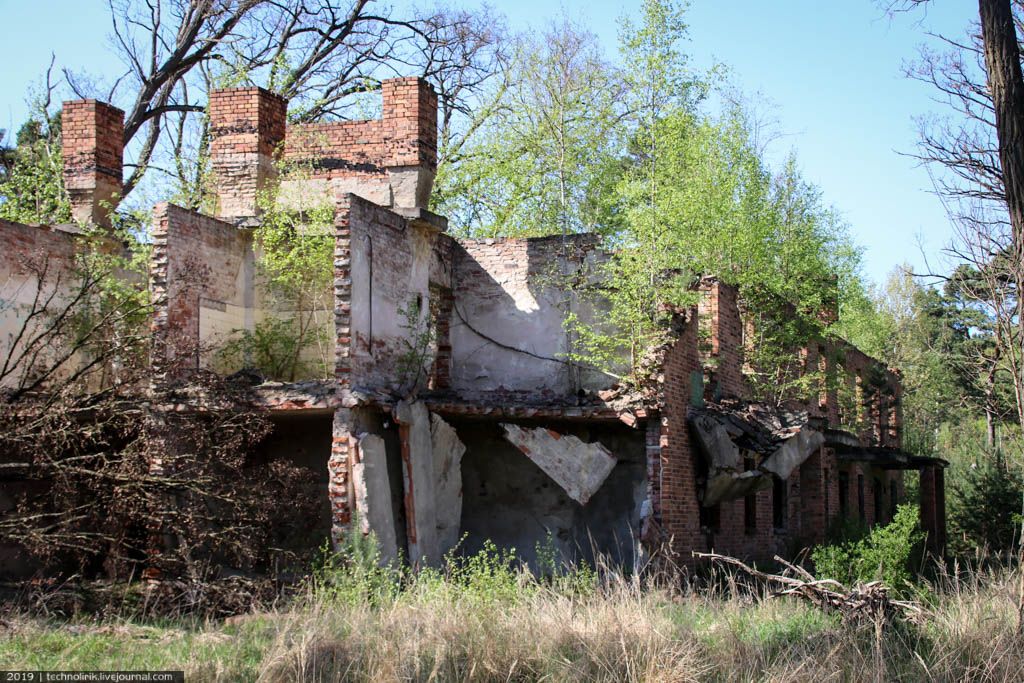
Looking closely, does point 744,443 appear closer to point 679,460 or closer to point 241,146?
point 679,460

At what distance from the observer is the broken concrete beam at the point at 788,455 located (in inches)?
728

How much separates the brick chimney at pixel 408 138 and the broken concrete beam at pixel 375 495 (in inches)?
179

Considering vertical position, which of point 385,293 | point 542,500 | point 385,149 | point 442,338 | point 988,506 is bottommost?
point 988,506

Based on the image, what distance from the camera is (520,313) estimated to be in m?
19.9

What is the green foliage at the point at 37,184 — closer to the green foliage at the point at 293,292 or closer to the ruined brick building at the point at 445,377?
the ruined brick building at the point at 445,377

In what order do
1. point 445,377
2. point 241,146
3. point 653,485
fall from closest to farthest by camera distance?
point 653,485, point 445,377, point 241,146

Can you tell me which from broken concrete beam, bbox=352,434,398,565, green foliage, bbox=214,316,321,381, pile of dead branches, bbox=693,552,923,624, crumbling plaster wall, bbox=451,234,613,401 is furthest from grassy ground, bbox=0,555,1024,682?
crumbling plaster wall, bbox=451,234,613,401

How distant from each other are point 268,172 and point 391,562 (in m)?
7.60

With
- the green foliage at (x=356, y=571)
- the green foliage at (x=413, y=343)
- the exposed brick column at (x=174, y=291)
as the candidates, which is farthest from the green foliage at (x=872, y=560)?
the exposed brick column at (x=174, y=291)

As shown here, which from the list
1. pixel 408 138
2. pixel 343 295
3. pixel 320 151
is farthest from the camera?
pixel 320 151

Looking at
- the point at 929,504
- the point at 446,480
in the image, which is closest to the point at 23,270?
the point at 446,480

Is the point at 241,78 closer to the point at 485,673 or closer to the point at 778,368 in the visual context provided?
the point at 778,368

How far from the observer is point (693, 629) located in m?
11.6

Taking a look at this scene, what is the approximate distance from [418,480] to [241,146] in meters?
6.87
